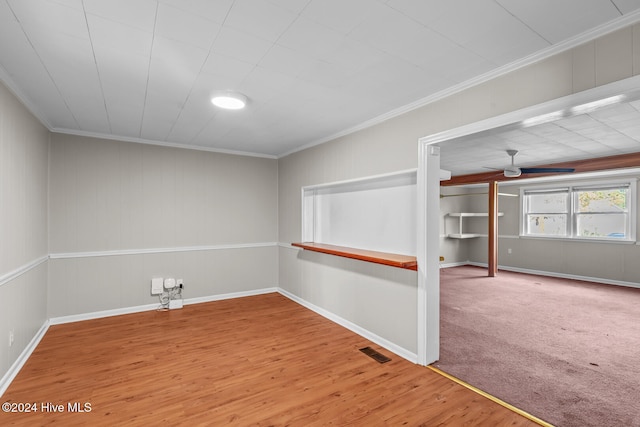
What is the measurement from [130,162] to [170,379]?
3.02 metres

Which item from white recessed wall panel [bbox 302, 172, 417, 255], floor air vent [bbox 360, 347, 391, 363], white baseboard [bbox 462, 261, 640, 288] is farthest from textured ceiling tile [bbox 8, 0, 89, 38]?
white baseboard [bbox 462, 261, 640, 288]

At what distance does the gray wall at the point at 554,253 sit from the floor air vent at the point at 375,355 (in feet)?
20.3

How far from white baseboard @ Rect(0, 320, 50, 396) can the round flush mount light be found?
2.73 metres

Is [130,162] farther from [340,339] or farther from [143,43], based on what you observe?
[340,339]

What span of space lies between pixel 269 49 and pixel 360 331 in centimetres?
290

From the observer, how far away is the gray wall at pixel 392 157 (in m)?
1.74

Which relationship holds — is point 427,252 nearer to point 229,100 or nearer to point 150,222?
point 229,100

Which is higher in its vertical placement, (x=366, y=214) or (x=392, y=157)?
(x=392, y=157)

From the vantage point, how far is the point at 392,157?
9.98 ft

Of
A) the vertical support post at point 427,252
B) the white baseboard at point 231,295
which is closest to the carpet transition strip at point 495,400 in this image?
the vertical support post at point 427,252

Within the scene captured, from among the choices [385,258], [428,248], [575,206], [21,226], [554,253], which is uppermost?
[575,206]

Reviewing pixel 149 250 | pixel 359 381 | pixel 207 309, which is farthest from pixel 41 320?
pixel 359 381

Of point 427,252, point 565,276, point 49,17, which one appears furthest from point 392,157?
point 565,276

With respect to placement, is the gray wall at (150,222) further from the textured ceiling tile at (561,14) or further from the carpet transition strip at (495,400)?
the textured ceiling tile at (561,14)
